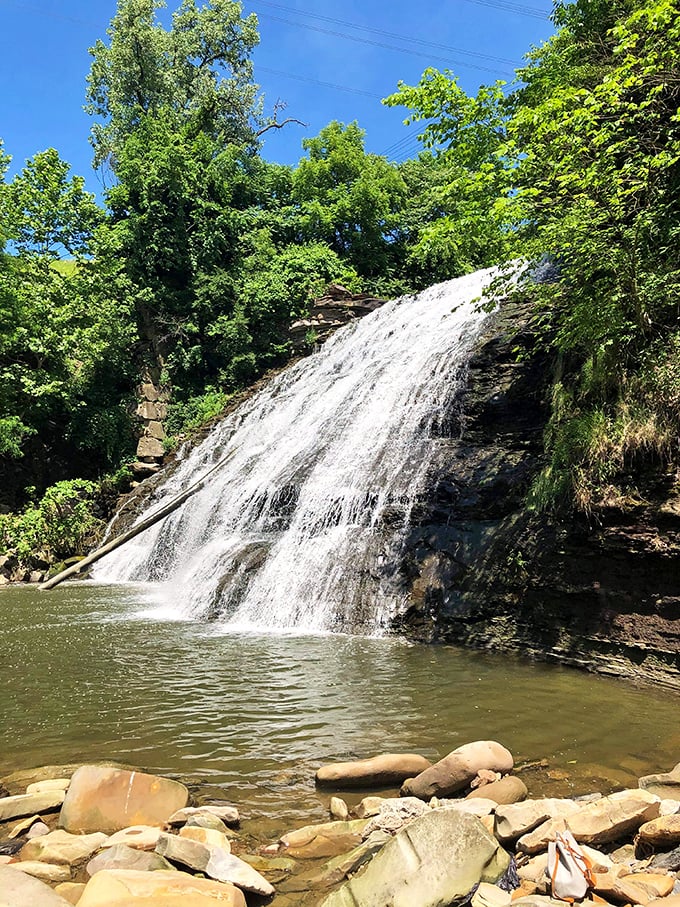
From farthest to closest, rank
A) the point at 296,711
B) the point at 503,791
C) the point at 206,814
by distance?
the point at 296,711, the point at 503,791, the point at 206,814

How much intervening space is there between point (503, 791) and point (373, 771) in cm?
87

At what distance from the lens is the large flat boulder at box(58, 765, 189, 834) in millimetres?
3459

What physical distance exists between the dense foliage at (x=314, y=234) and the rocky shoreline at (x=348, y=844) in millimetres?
4605

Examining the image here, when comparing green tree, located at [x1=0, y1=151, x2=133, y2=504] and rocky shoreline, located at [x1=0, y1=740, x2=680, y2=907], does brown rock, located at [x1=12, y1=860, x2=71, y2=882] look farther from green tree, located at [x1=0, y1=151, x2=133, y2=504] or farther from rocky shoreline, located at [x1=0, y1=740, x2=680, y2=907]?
green tree, located at [x1=0, y1=151, x2=133, y2=504]

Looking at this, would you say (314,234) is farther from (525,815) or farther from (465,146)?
(525,815)

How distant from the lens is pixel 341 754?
453 centimetres

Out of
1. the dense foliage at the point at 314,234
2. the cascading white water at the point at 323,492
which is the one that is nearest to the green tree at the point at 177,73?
the dense foliage at the point at 314,234

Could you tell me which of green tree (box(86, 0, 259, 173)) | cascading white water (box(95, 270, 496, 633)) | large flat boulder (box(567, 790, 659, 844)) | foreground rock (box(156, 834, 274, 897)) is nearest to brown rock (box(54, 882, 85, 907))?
foreground rock (box(156, 834, 274, 897))

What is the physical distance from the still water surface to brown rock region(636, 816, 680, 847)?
890 millimetres

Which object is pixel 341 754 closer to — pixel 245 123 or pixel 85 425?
pixel 85 425

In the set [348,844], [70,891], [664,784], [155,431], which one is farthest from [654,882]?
[155,431]

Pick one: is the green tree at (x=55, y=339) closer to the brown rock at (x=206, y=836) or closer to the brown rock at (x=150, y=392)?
the brown rock at (x=150, y=392)

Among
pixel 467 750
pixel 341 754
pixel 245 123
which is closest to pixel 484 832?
pixel 467 750

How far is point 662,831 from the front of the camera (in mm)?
3037
